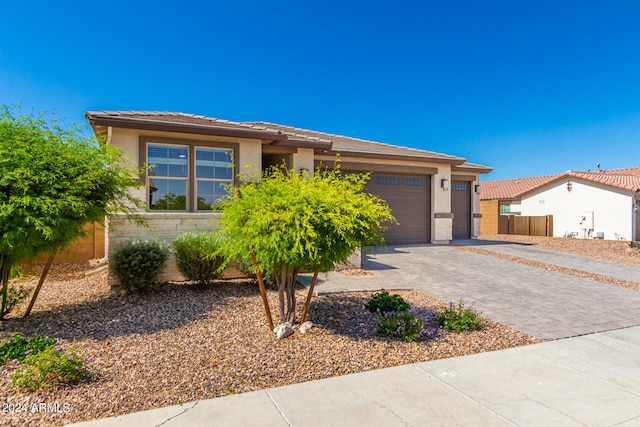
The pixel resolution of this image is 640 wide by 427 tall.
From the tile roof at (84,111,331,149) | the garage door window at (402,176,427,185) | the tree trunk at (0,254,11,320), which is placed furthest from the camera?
the garage door window at (402,176,427,185)

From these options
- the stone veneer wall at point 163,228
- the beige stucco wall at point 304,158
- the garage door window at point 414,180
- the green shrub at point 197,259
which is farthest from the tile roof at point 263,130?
the green shrub at point 197,259

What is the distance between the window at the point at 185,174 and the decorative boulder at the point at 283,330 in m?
4.38

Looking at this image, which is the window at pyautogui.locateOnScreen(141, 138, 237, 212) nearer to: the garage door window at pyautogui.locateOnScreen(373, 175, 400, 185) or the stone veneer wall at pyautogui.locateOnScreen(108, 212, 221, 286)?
the stone veneer wall at pyautogui.locateOnScreen(108, 212, 221, 286)

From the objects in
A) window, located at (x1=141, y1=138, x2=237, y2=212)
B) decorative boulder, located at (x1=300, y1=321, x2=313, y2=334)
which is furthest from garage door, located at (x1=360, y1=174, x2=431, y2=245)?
decorative boulder, located at (x1=300, y1=321, x2=313, y2=334)

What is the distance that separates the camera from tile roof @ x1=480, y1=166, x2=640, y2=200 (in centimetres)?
2083

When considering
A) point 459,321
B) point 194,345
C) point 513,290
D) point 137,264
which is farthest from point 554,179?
point 194,345

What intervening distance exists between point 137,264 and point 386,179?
1022 cm

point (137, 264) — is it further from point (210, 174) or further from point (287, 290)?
point (287, 290)

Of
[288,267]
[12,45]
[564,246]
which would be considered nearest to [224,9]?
[12,45]

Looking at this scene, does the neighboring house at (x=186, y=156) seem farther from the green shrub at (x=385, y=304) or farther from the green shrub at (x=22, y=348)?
the green shrub at (x=22, y=348)

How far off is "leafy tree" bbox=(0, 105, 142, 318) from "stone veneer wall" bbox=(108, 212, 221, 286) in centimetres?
166

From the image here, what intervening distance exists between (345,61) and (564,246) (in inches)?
517

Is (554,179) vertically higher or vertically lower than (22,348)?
A: higher

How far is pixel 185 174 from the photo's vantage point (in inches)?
344
